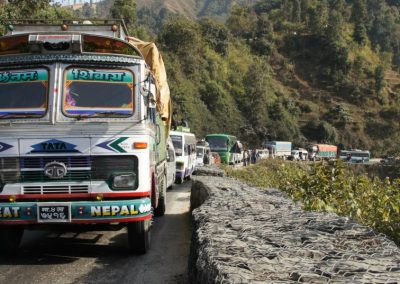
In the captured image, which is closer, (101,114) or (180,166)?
(101,114)

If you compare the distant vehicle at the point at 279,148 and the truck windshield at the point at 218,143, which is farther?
the distant vehicle at the point at 279,148

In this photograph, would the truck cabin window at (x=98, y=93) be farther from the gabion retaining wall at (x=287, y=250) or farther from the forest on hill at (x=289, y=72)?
the forest on hill at (x=289, y=72)

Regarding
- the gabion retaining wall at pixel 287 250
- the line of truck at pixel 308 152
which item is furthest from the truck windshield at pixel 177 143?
the line of truck at pixel 308 152

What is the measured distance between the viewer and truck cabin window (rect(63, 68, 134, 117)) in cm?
729

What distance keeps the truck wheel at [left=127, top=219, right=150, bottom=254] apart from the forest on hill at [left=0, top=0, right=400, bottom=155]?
98.5 feet

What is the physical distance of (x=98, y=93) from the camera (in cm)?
738

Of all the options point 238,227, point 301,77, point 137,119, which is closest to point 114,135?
point 137,119

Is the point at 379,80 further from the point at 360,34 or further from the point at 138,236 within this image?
the point at 138,236

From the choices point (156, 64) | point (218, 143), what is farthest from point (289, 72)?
point (156, 64)

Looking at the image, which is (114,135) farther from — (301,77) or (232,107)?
(301,77)

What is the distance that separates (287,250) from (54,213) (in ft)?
12.9

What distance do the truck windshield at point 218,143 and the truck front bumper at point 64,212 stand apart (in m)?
36.5

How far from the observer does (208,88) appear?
209ft

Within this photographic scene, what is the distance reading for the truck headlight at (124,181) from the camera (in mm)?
7010
